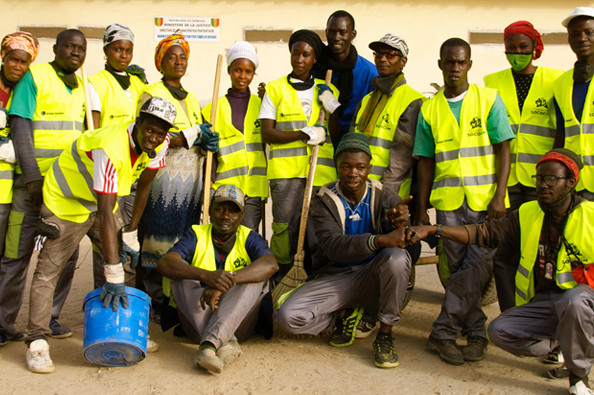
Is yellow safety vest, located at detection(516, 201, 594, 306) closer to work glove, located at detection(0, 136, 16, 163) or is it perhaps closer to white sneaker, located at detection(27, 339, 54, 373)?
white sneaker, located at detection(27, 339, 54, 373)

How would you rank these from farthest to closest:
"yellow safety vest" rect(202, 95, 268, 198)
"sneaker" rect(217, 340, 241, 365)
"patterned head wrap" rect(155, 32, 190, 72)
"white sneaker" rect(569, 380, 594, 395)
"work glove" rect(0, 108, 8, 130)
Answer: "yellow safety vest" rect(202, 95, 268, 198) → "patterned head wrap" rect(155, 32, 190, 72) → "work glove" rect(0, 108, 8, 130) → "sneaker" rect(217, 340, 241, 365) → "white sneaker" rect(569, 380, 594, 395)

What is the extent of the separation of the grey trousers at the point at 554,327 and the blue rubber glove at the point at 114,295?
7.82 feet

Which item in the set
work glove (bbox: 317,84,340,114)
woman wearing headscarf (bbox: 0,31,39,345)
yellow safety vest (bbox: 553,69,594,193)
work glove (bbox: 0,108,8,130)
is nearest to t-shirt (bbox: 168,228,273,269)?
woman wearing headscarf (bbox: 0,31,39,345)

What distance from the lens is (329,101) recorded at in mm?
5105

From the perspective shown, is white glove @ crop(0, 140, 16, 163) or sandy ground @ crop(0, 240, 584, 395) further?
white glove @ crop(0, 140, 16, 163)

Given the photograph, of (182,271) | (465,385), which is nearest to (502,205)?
(465,385)

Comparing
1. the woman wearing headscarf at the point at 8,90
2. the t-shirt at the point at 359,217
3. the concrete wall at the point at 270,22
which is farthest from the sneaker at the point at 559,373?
the concrete wall at the point at 270,22

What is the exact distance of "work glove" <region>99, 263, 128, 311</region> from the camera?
3750 millimetres

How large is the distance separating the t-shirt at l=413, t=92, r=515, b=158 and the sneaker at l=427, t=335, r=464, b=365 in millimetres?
1389

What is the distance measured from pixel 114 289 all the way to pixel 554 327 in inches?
109

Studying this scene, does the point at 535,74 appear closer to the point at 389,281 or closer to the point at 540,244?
the point at 540,244

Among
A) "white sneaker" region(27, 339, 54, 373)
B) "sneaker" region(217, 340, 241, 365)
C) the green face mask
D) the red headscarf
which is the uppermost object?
the red headscarf

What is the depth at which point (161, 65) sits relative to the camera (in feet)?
16.8

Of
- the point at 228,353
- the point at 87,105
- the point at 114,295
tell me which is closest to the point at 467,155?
the point at 228,353
